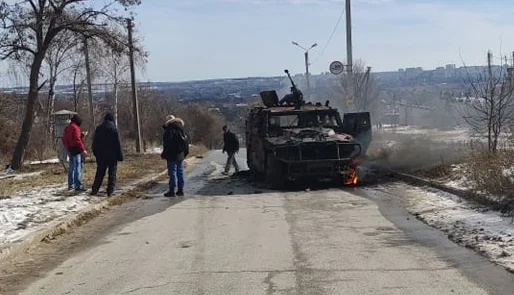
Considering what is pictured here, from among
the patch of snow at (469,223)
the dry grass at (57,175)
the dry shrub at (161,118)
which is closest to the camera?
the patch of snow at (469,223)

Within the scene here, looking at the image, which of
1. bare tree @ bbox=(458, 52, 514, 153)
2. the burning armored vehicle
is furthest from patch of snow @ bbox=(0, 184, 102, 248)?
bare tree @ bbox=(458, 52, 514, 153)

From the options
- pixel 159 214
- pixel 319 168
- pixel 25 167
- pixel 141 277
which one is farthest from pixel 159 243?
pixel 25 167

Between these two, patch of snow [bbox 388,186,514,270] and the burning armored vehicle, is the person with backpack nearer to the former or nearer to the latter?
the burning armored vehicle

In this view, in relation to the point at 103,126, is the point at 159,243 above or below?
below

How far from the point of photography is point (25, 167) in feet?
82.2

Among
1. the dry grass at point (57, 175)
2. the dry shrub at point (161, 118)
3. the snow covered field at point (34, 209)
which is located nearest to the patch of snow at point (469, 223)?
the snow covered field at point (34, 209)

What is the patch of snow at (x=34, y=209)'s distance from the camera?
33.7 feet

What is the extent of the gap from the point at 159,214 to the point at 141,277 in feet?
17.7

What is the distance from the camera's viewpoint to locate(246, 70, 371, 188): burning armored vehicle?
16.2 metres

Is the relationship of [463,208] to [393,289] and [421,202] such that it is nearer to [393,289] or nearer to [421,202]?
[421,202]

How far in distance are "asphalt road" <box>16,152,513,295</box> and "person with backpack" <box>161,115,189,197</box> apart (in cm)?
296

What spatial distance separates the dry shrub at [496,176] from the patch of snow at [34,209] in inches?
283

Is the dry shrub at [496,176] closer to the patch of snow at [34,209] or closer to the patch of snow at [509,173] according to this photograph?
the patch of snow at [509,173]

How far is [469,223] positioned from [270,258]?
11.3 feet
